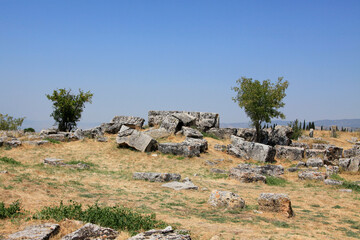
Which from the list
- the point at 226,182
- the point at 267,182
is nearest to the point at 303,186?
the point at 267,182

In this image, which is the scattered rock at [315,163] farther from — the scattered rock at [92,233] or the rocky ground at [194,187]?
the scattered rock at [92,233]

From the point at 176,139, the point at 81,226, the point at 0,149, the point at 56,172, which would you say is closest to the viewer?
the point at 81,226

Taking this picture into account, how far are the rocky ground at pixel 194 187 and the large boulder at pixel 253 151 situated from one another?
0.07 m

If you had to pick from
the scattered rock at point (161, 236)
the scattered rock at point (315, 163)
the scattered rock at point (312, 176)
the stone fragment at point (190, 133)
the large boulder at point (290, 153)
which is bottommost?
the scattered rock at point (312, 176)

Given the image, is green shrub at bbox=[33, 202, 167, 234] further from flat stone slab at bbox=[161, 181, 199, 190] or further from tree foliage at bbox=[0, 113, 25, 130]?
tree foliage at bbox=[0, 113, 25, 130]

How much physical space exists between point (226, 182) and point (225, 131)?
12284 millimetres

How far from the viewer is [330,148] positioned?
71.1 ft

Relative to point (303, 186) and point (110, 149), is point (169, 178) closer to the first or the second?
point (303, 186)

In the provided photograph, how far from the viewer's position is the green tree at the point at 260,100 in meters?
27.2

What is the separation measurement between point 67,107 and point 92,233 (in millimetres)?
26007

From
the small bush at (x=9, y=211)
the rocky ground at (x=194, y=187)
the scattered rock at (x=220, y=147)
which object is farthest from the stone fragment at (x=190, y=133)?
the small bush at (x=9, y=211)

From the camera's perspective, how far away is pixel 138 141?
21188 millimetres

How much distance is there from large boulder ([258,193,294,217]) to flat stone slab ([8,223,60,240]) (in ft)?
20.1

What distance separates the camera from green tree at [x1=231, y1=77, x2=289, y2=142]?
2717cm
